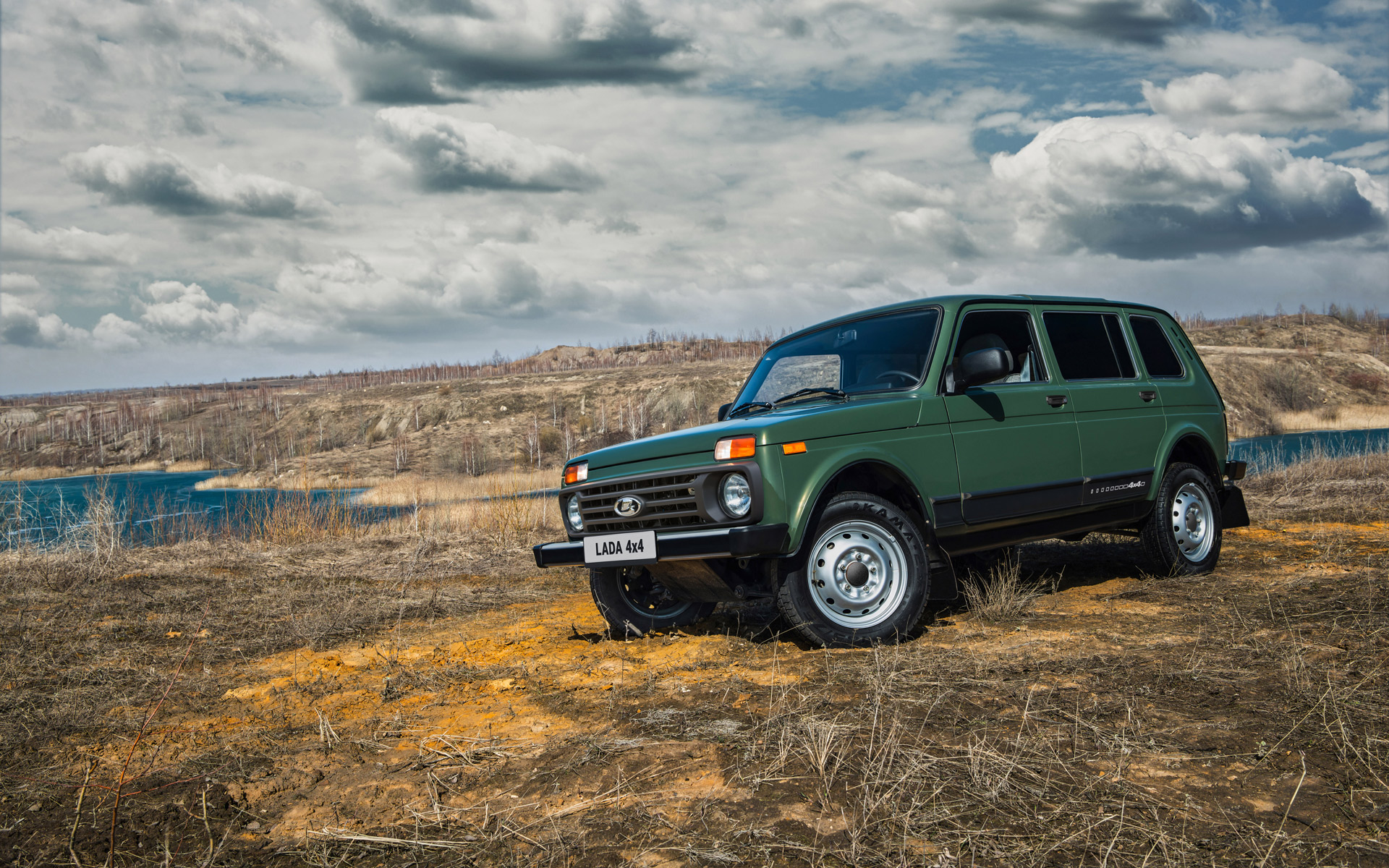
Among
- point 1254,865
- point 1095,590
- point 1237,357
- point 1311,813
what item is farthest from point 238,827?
point 1237,357

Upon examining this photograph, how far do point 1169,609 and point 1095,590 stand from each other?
0.96m

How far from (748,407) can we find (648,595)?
1.47m

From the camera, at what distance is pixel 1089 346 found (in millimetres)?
6637

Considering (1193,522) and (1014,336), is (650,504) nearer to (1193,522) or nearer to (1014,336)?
(1014,336)

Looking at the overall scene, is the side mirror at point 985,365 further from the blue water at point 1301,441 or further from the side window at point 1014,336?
A: the blue water at point 1301,441

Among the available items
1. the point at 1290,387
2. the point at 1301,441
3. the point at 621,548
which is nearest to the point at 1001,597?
the point at 621,548

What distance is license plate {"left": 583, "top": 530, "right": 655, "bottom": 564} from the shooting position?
4.88 m

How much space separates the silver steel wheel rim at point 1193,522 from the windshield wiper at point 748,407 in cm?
344

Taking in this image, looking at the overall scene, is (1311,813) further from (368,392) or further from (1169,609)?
(368,392)

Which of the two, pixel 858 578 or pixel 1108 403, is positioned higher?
pixel 1108 403

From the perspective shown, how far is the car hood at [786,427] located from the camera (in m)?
4.80

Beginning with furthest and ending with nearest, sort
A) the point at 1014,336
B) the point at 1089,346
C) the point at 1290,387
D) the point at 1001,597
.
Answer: the point at 1290,387, the point at 1089,346, the point at 1014,336, the point at 1001,597

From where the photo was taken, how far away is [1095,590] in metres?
6.83

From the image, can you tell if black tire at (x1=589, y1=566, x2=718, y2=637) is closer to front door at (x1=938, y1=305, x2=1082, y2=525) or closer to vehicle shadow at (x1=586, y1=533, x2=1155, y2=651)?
vehicle shadow at (x1=586, y1=533, x2=1155, y2=651)
